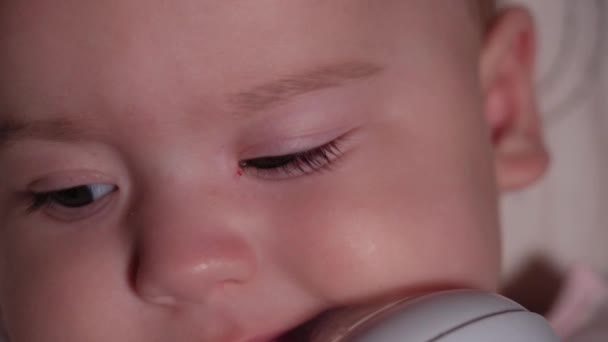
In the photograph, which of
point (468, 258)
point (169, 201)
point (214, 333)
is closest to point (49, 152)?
point (169, 201)

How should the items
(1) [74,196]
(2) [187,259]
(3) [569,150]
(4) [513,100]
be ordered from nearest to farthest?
(2) [187,259]
(1) [74,196]
(4) [513,100]
(3) [569,150]

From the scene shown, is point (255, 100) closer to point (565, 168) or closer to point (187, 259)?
point (187, 259)

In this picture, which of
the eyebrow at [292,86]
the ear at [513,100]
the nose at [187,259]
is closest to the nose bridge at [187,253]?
the nose at [187,259]

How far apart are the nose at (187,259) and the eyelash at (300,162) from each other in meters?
0.08

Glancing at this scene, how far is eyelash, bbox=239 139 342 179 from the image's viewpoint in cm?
86

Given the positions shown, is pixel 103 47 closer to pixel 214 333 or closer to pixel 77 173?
pixel 77 173

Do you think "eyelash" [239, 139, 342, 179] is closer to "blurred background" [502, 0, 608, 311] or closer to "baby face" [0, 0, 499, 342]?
"baby face" [0, 0, 499, 342]

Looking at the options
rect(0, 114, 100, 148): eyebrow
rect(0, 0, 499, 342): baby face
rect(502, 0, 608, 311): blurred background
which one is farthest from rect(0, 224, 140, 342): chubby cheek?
rect(502, 0, 608, 311): blurred background

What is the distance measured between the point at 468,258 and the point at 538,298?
601 mm

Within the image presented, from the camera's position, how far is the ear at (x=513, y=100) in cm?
119

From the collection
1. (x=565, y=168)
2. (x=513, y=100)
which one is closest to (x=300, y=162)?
(x=513, y=100)

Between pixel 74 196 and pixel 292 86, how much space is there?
0.94 feet

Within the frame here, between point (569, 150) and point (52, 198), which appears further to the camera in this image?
point (569, 150)

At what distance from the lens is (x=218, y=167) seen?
85 cm
